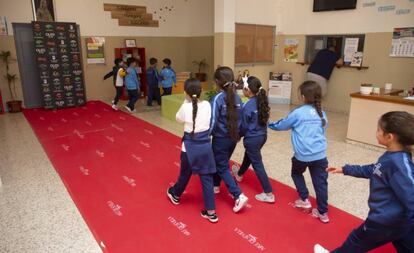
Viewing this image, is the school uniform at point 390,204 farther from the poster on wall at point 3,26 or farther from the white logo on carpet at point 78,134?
the poster on wall at point 3,26

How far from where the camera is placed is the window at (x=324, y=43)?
21.4 ft

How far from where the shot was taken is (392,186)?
5.15 feet

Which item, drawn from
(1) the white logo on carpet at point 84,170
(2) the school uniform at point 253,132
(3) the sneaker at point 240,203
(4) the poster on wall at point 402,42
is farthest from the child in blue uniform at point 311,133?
(4) the poster on wall at point 402,42

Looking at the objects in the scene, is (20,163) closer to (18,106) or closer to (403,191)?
(18,106)

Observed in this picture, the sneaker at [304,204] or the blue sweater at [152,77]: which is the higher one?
the blue sweater at [152,77]

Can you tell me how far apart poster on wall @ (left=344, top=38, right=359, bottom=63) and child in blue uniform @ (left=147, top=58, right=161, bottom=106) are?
14.5 ft

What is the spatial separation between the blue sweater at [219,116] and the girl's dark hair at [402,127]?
4.24 ft

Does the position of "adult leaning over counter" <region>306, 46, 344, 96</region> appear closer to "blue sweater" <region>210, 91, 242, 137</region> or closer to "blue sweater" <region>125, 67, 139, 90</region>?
"blue sweater" <region>125, 67, 139, 90</region>

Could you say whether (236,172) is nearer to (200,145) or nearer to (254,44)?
(200,145)

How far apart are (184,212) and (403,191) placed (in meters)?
1.80

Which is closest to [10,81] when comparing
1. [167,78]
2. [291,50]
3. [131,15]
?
[131,15]

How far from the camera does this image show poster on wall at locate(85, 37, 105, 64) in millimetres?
7672

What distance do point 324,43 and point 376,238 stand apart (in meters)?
6.28

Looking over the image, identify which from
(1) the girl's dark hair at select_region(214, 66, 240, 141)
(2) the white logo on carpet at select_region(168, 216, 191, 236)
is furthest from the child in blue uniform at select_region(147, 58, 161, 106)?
(2) the white logo on carpet at select_region(168, 216, 191, 236)
